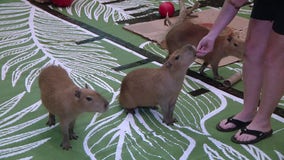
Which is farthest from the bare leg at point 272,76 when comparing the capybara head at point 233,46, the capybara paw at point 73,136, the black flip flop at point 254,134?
the capybara paw at point 73,136

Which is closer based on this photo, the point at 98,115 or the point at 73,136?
the point at 73,136

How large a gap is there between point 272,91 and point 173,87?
0.55 meters

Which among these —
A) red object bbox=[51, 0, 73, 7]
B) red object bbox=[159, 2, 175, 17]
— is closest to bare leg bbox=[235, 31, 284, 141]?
red object bbox=[159, 2, 175, 17]

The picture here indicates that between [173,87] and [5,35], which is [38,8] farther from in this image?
[173,87]

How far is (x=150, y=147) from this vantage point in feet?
7.65

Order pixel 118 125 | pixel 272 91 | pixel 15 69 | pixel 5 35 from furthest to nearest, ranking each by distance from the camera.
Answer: pixel 5 35, pixel 15 69, pixel 118 125, pixel 272 91

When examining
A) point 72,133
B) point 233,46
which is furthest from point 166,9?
point 72,133

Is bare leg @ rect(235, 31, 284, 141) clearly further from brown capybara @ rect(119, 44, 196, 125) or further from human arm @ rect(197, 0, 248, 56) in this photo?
brown capybara @ rect(119, 44, 196, 125)

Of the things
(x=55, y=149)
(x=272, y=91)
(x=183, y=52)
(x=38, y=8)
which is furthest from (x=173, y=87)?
(x=38, y=8)

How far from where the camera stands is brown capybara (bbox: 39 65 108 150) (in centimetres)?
220

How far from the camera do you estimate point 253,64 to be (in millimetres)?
2330

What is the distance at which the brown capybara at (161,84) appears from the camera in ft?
8.01

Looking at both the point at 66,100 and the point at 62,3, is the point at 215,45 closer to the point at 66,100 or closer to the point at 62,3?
the point at 66,100

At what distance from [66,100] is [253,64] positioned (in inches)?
39.1
